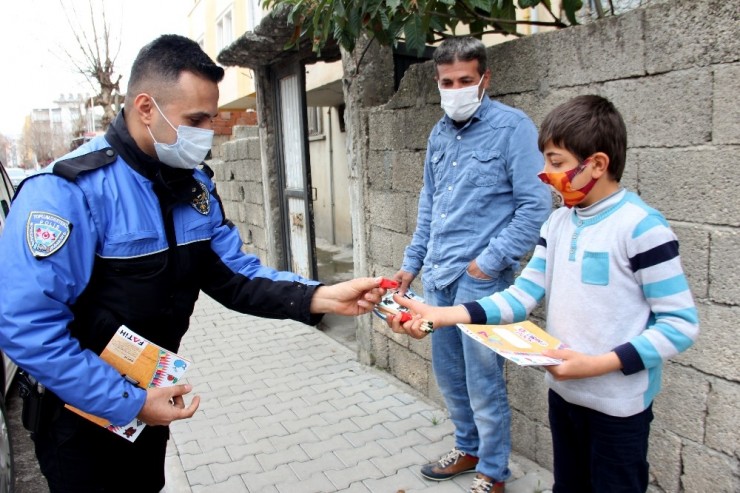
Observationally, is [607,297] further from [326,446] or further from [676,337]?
[326,446]

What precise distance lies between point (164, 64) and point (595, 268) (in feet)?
5.17

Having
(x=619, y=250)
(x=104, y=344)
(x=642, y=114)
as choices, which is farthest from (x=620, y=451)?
(x=104, y=344)

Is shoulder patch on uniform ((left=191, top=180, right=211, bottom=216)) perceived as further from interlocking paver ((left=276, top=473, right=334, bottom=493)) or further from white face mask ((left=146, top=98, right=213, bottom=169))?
interlocking paver ((left=276, top=473, right=334, bottom=493))

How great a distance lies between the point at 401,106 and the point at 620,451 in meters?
2.77

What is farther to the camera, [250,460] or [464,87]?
[250,460]

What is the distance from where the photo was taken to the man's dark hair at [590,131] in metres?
1.83

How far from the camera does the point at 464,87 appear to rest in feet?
8.91

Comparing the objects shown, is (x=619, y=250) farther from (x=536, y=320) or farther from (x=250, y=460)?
(x=250, y=460)

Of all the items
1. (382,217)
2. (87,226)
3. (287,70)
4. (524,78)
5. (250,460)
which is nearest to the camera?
(87,226)

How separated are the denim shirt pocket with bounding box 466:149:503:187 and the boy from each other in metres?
0.69

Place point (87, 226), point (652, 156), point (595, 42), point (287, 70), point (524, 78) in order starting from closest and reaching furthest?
point (87, 226), point (652, 156), point (595, 42), point (524, 78), point (287, 70)

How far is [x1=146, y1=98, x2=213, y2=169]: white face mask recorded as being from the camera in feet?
6.44

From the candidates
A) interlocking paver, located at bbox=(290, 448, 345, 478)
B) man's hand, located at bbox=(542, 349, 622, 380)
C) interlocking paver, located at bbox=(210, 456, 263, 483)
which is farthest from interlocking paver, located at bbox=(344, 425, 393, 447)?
man's hand, located at bbox=(542, 349, 622, 380)

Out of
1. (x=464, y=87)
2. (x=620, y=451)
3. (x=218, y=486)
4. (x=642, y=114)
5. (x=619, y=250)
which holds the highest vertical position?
(x=464, y=87)
